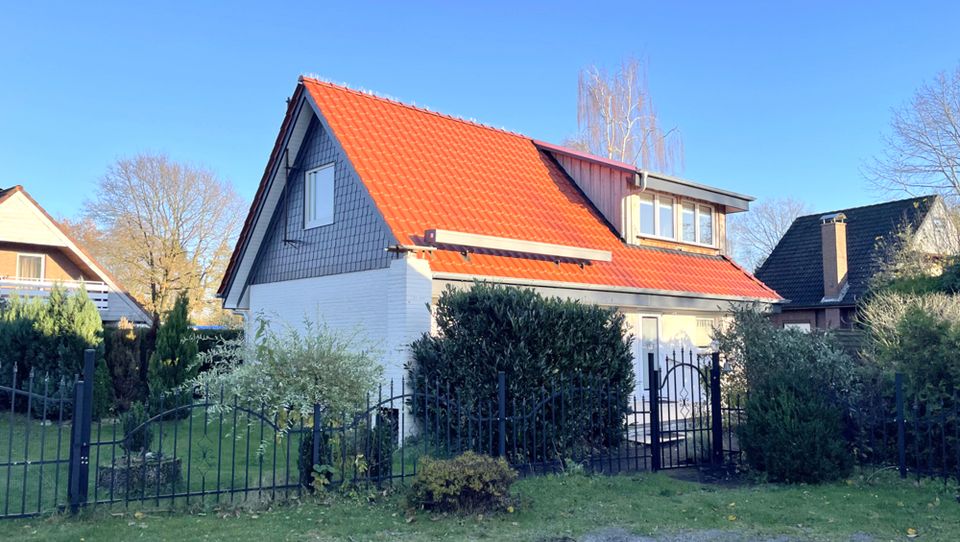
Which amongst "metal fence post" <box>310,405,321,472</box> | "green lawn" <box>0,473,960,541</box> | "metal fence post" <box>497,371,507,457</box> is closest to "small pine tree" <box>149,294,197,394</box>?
"metal fence post" <box>310,405,321,472</box>

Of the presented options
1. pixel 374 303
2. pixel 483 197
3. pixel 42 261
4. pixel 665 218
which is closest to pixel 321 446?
pixel 374 303

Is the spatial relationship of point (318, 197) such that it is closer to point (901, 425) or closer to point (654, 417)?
point (654, 417)

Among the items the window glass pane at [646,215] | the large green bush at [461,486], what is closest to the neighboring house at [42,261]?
the window glass pane at [646,215]

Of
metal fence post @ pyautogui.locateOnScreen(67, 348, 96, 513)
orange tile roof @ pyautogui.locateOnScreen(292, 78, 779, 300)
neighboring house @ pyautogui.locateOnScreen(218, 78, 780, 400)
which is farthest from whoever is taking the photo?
orange tile roof @ pyautogui.locateOnScreen(292, 78, 779, 300)

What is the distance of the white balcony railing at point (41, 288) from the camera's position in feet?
79.8

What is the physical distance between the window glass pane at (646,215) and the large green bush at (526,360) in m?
6.71

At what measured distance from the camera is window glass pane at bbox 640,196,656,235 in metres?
17.5

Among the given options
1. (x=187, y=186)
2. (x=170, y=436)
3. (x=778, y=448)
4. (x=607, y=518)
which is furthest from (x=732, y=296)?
(x=187, y=186)

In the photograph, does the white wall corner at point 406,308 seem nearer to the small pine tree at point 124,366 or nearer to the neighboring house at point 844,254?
the small pine tree at point 124,366

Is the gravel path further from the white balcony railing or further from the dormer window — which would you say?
the white balcony railing

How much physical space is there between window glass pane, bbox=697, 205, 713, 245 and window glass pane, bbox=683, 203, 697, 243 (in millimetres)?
304

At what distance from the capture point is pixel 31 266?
26.9 m

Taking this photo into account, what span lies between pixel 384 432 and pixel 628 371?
443 centimetres

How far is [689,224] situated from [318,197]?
366 inches
